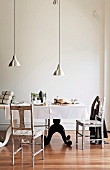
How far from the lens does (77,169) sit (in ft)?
14.9

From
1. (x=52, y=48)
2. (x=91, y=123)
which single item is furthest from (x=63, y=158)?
(x=52, y=48)

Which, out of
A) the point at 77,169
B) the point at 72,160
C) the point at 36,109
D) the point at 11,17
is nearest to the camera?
the point at 77,169

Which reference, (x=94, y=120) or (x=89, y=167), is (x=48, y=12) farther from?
(x=89, y=167)

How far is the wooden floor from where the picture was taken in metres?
4.68

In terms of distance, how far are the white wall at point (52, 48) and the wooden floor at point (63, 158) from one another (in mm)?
1896

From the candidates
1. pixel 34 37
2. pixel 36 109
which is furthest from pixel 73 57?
pixel 36 109

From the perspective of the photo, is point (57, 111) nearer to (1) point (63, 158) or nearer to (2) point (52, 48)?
(1) point (63, 158)

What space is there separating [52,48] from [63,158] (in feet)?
10.7

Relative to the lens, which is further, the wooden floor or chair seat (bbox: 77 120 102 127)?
chair seat (bbox: 77 120 102 127)

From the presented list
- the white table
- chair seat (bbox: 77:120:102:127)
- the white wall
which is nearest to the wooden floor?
chair seat (bbox: 77:120:102:127)

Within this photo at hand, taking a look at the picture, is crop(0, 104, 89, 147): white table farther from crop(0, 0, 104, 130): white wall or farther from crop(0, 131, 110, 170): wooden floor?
crop(0, 0, 104, 130): white wall

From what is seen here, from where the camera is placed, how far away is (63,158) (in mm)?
5137

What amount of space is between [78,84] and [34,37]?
1.51 meters

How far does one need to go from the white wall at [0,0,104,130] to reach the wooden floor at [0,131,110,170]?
190 cm
